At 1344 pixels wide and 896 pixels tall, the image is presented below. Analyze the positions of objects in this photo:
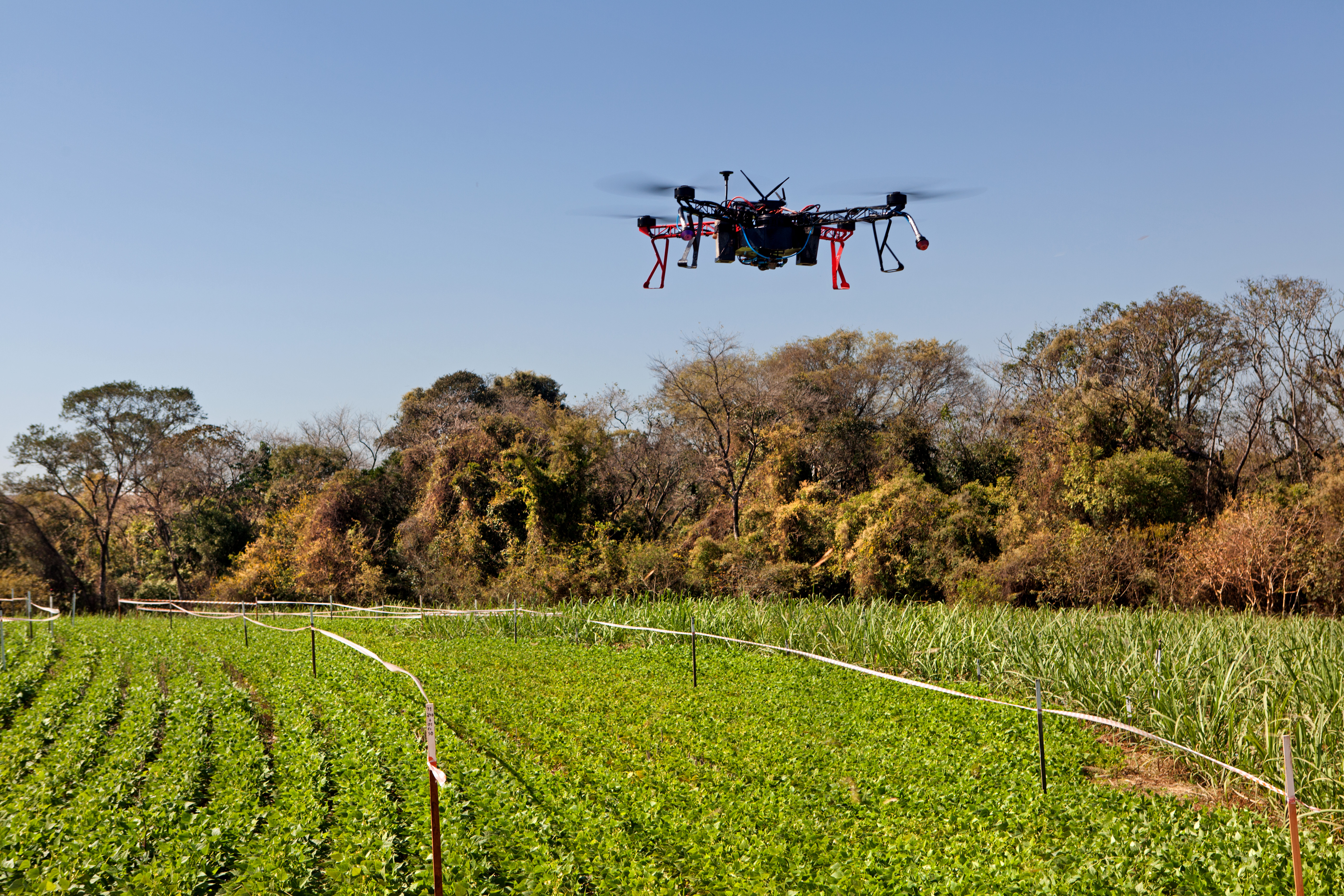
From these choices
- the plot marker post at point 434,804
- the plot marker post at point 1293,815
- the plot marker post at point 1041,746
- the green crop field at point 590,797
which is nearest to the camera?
the plot marker post at point 1293,815

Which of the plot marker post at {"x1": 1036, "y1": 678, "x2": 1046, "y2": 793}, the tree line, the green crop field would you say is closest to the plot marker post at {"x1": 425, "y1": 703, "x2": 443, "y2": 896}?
the green crop field

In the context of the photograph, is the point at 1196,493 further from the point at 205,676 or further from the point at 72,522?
the point at 72,522

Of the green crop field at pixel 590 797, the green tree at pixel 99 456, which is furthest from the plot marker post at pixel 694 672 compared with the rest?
the green tree at pixel 99 456

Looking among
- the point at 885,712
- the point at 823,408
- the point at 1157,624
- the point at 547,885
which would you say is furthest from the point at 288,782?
the point at 823,408

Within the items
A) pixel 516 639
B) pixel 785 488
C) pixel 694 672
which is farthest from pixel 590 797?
pixel 785 488

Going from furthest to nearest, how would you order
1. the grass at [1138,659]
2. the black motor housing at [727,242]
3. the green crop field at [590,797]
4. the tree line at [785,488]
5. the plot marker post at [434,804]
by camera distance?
the tree line at [785,488]
the black motor housing at [727,242]
the grass at [1138,659]
the green crop field at [590,797]
the plot marker post at [434,804]

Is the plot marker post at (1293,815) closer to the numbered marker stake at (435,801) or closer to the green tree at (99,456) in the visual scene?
the numbered marker stake at (435,801)

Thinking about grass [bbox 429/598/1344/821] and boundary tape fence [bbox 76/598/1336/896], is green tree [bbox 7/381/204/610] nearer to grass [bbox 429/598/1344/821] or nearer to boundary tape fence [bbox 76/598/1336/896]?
boundary tape fence [bbox 76/598/1336/896]
